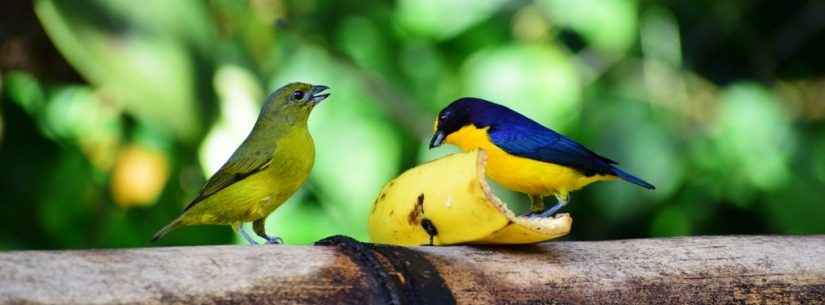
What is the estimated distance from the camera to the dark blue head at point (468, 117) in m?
2.40

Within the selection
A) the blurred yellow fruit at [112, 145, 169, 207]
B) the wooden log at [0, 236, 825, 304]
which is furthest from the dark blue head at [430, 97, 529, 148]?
the blurred yellow fruit at [112, 145, 169, 207]

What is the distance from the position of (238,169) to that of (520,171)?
0.46 metres

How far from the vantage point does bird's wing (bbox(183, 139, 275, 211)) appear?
7.32ft

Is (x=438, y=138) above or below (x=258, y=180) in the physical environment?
above

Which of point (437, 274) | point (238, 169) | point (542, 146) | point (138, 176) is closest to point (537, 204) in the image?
point (542, 146)

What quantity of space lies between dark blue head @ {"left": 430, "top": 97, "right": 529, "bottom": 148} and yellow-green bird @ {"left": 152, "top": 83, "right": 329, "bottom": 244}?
0.78ft

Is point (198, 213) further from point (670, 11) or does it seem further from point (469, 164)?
point (670, 11)

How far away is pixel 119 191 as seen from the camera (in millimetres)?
3449

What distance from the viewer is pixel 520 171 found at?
92.1 inches

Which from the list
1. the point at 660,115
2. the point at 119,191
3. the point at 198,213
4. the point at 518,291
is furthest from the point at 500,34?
the point at 518,291

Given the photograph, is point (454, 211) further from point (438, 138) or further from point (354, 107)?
point (354, 107)

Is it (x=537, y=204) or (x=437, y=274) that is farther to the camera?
(x=537, y=204)

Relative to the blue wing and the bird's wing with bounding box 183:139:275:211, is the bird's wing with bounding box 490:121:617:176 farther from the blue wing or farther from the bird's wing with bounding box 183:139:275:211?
the bird's wing with bounding box 183:139:275:211

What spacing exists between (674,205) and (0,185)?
6.54ft
